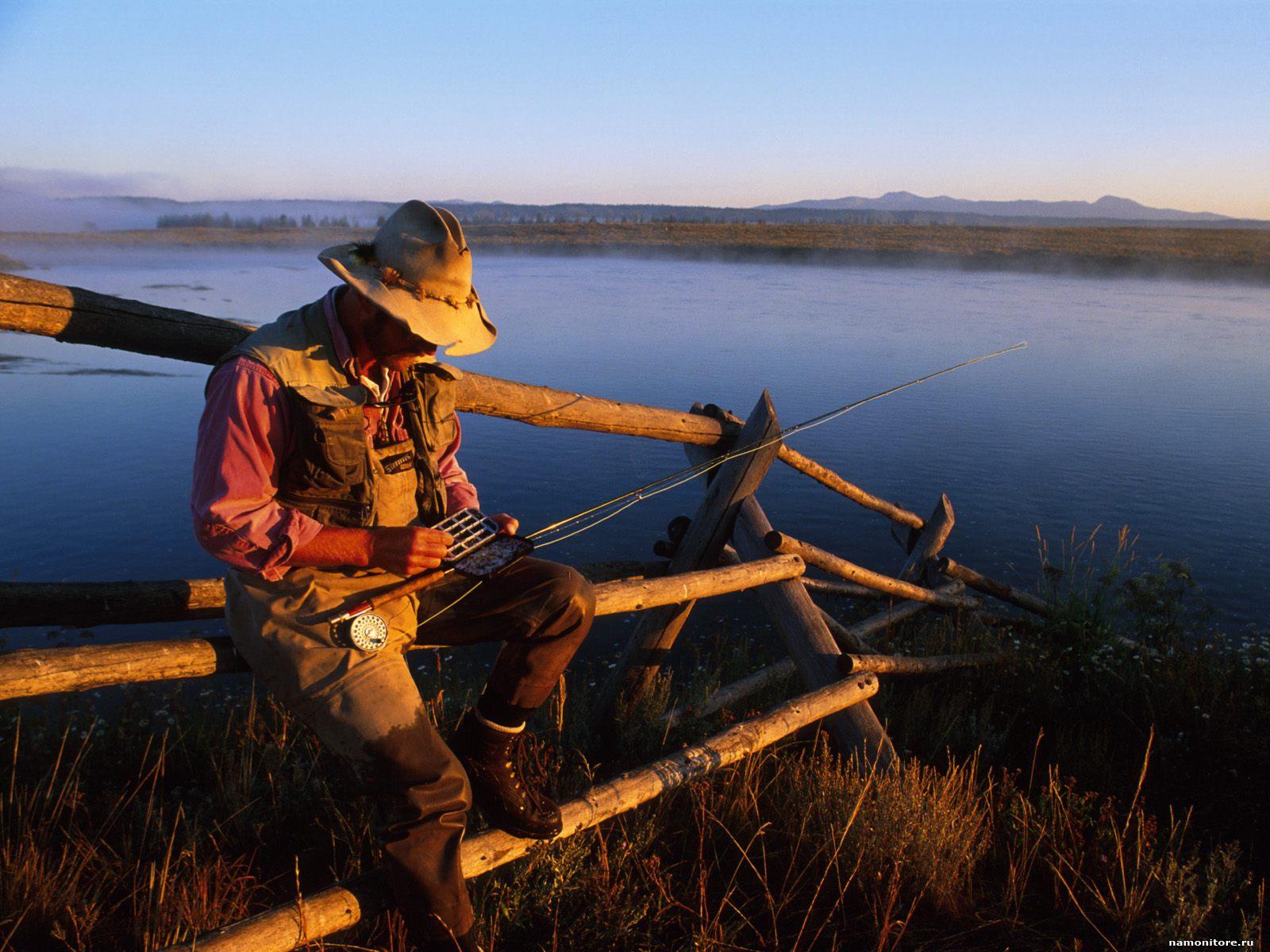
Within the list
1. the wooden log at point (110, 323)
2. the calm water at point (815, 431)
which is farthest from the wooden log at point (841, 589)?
the wooden log at point (110, 323)

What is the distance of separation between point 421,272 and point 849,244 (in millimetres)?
47496

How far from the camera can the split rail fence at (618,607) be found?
8.06 feet

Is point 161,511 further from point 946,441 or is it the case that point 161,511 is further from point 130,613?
point 946,441

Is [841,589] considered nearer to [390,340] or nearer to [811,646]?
[811,646]

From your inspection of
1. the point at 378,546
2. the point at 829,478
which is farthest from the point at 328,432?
the point at 829,478

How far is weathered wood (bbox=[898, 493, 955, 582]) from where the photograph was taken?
6.80 metres

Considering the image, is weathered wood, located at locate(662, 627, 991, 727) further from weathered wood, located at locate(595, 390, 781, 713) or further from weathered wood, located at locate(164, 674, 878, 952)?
weathered wood, located at locate(595, 390, 781, 713)

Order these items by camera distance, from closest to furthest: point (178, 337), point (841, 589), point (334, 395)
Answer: point (334, 395), point (178, 337), point (841, 589)

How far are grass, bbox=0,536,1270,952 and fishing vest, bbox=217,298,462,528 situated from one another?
104 cm

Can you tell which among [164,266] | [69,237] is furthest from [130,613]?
[69,237]

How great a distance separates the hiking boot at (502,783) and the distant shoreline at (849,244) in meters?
31.1

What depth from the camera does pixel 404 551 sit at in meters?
2.45

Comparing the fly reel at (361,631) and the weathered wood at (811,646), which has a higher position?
the fly reel at (361,631)

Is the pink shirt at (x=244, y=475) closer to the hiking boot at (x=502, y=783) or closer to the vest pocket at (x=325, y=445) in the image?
the vest pocket at (x=325, y=445)
